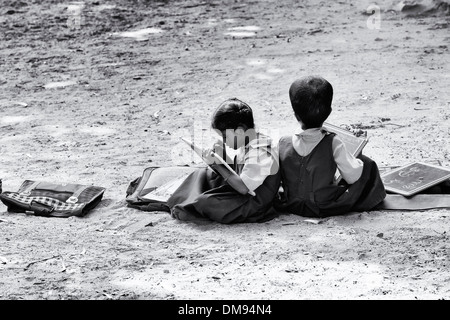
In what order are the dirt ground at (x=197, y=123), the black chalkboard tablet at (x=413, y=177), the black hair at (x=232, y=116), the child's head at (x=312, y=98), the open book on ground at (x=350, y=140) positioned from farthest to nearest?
the black chalkboard tablet at (x=413, y=177) → the open book on ground at (x=350, y=140) → the black hair at (x=232, y=116) → the child's head at (x=312, y=98) → the dirt ground at (x=197, y=123)

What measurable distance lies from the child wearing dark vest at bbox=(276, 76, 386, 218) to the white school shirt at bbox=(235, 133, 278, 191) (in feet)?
0.31

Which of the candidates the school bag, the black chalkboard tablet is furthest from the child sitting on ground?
the black chalkboard tablet

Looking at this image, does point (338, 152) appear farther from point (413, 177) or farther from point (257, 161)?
point (413, 177)

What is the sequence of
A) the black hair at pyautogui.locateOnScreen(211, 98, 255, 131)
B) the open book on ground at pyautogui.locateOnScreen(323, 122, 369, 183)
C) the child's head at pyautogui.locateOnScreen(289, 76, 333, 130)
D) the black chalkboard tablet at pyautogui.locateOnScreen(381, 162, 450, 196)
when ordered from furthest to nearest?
the black chalkboard tablet at pyautogui.locateOnScreen(381, 162, 450, 196)
the open book on ground at pyautogui.locateOnScreen(323, 122, 369, 183)
the black hair at pyautogui.locateOnScreen(211, 98, 255, 131)
the child's head at pyautogui.locateOnScreen(289, 76, 333, 130)

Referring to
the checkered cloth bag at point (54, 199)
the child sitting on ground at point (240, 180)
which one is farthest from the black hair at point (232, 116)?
the checkered cloth bag at point (54, 199)

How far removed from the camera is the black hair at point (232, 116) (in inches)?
197

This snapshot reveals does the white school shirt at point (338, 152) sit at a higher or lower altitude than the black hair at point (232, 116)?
lower

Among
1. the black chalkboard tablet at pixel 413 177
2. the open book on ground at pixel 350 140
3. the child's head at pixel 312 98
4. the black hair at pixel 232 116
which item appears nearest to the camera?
the child's head at pixel 312 98

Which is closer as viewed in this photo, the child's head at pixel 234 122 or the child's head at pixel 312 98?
the child's head at pixel 312 98

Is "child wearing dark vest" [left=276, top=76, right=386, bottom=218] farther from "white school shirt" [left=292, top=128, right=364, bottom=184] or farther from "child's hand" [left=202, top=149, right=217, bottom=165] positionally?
"child's hand" [left=202, top=149, right=217, bottom=165]

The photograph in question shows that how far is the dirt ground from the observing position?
4.23 meters

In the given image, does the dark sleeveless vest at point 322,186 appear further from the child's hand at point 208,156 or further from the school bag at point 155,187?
the school bag at point 155,187

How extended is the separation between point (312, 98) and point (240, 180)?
659mm
